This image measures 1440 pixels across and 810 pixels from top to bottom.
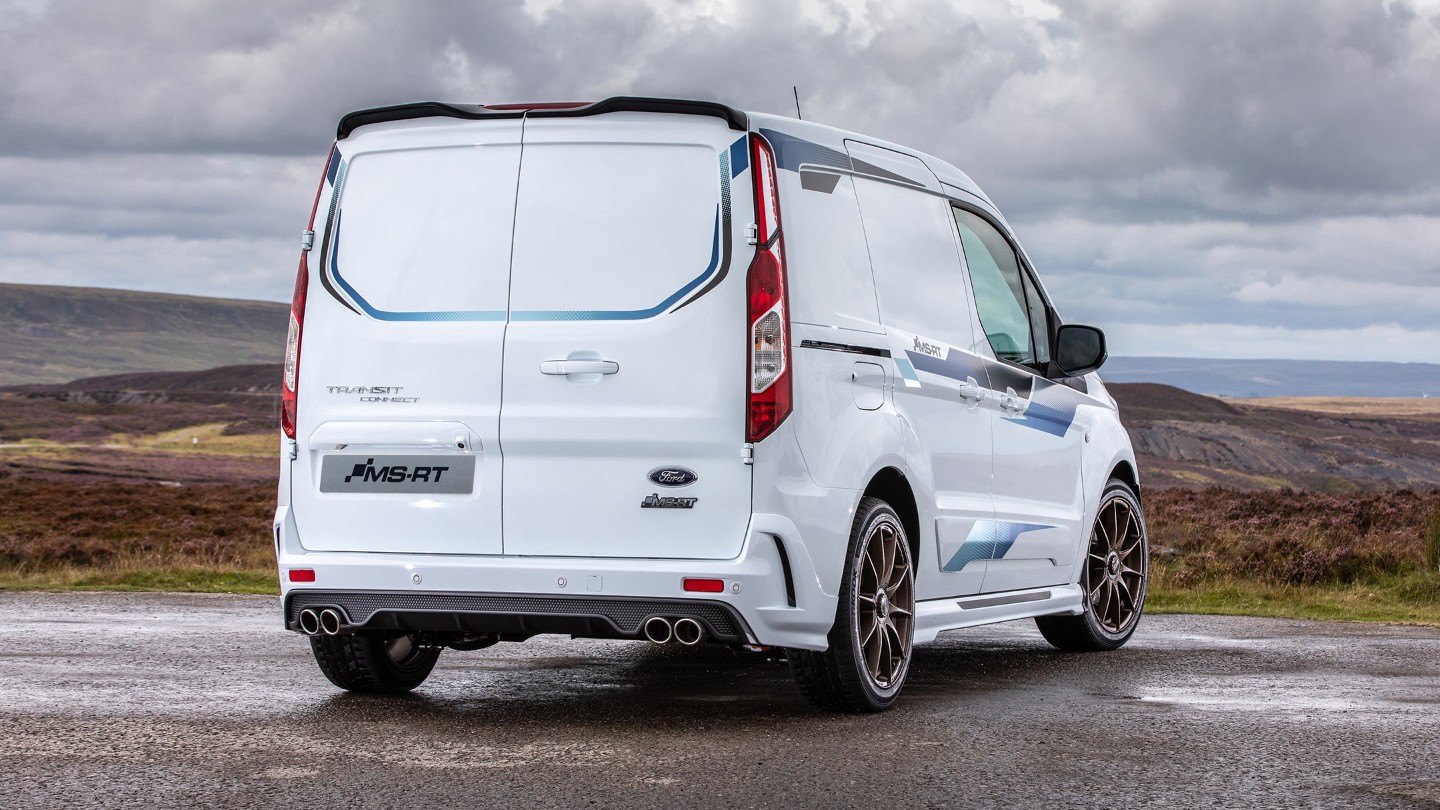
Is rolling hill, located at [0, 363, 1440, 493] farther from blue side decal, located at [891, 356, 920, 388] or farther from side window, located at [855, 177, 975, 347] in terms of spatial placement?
blue side decal, located at [891, 356, 920, 388]

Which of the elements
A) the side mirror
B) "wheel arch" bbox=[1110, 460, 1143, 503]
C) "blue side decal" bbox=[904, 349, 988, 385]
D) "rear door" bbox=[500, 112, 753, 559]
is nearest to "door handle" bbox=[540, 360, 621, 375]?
"rear door" bbox=[500, 112, 753, 559]

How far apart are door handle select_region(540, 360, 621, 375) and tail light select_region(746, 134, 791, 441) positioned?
0.52 meters

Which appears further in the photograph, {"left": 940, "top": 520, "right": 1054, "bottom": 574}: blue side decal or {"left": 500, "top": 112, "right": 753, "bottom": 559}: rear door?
{"left": 940, "top": 520, "right": 1054, "bottom": 574}: blue side decal

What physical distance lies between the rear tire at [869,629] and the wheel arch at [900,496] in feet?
0.32

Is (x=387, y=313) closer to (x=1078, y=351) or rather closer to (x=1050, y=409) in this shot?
(x=1050, y=409)

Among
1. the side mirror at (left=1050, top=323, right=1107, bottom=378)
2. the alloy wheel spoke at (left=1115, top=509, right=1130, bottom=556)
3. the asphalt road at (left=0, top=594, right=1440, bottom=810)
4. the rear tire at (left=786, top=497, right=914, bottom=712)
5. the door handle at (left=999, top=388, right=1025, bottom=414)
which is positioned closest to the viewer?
the asphalt road at (left=0, top=594, right=1440, bottom=810)

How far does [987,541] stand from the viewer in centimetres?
787

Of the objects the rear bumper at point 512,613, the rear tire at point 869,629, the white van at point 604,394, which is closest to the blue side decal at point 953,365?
the white van at point 604,394

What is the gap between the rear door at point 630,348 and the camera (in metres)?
6.03

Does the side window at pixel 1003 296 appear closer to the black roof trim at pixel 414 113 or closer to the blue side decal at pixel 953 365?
the blue side decal at pixel 953 365

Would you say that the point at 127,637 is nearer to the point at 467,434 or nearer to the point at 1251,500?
the point at 467,434

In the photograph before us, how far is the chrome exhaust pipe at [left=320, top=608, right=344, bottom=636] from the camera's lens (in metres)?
6.38

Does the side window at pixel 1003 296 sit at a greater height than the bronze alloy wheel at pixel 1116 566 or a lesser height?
greater

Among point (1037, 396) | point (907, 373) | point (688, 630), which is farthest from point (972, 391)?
point (688, 630)
